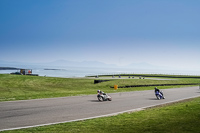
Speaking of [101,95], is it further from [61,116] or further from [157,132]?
[157,132]

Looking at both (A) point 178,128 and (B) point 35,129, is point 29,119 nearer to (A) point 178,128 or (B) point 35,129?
(B) point 35,129

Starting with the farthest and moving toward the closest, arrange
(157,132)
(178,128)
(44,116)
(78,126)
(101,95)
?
(101,95) < (44,116) < (78,126) < (178,128) < (157,132)

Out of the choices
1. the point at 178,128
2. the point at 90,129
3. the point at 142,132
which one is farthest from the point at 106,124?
the point at 178,128

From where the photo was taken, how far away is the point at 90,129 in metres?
9.31

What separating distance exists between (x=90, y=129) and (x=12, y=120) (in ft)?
15.2

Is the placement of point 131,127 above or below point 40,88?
above

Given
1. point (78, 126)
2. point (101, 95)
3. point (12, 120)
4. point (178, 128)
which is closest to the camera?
point (178, 128)

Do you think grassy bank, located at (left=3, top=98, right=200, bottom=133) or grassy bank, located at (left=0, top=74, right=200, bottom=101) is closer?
grassy bank, located at (left=3, top=98, right=200, bottom=133)

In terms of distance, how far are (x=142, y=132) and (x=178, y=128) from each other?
165 centimetres

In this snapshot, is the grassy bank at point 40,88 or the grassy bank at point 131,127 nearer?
the grassy bank at point 131,127

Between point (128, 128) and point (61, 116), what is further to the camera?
point (61, 116)

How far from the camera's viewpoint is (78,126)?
9945mm

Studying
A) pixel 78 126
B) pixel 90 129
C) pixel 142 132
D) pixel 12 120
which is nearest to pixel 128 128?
pixel 142 132

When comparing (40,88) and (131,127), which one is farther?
(40,88)
